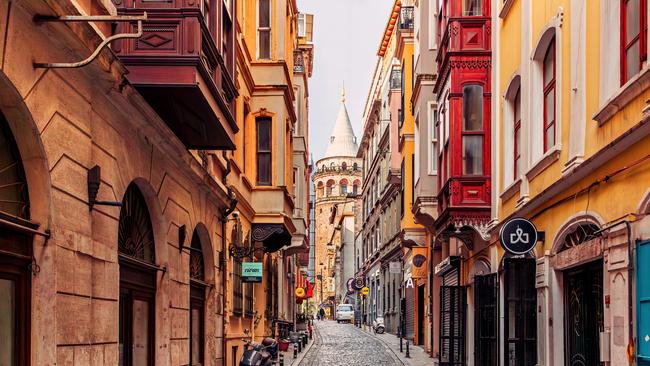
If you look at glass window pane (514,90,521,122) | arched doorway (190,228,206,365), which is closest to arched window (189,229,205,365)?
arched doorway (190,228,206,365)

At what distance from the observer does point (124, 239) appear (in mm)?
11398

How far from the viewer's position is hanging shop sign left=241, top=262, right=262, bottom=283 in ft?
68.8

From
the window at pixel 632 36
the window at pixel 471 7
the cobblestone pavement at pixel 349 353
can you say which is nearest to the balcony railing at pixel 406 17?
the cobblestone pavement at pixel 349 353

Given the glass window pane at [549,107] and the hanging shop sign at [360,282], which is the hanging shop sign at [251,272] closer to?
the glass window pane at [549,107]

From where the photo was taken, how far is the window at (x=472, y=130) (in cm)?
1895

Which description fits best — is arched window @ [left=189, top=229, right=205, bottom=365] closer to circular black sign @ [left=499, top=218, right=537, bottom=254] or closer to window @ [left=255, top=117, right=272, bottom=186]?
circular black sign @ [left=499, top=218, right=537, bottom=254]

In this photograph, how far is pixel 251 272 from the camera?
2098cm

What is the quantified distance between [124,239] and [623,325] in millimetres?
5906

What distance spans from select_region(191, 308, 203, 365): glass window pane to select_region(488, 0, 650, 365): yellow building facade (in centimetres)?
542

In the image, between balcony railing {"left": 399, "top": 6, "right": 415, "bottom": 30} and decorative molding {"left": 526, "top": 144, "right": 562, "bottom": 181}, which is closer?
decorative molding {"left": 526, "top": 144, "right": 562, "bottom": 181}

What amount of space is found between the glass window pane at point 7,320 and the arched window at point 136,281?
3.61m

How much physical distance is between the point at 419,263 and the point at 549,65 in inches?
684

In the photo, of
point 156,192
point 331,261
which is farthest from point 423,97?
point 331,261

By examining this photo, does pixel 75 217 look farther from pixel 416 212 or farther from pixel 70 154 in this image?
pixel 416 212
